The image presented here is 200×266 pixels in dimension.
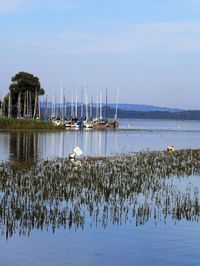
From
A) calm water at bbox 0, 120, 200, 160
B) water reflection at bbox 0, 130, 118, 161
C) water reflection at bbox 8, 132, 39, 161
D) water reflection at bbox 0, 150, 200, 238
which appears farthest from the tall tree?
water reflection at bbox 0, 150, 200, 238

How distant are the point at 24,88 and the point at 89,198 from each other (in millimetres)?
108258

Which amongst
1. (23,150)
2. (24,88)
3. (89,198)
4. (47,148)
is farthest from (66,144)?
(24,88)

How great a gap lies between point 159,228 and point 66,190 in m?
5.81

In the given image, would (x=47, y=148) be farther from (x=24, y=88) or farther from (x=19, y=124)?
(x=24, y=88)

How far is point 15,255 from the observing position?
1172 cm

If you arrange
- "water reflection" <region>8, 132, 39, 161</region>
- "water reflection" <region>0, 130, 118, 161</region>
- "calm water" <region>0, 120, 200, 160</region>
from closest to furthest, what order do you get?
"water reflection" <region>8, 132, 39, 161</region>
"water reflection" <region>0, 130, 118, 161</region>
"calm water" <region>0, 120, 200, 160</region>

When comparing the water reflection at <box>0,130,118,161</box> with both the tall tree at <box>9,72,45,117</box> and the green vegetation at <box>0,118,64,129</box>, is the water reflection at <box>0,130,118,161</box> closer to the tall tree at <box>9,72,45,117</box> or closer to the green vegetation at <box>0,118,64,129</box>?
the green vegetation at <box>0,118,64,129</box>

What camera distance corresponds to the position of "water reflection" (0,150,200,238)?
1463 cm

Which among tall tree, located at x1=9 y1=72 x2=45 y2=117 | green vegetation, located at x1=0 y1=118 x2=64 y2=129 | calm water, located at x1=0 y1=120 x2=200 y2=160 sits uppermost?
tall tree, located at x1=9 y1=72 x2=45 y2=117

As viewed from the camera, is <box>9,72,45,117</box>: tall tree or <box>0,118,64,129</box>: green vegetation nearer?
<box>0,118,64,129</box>: green vegetation

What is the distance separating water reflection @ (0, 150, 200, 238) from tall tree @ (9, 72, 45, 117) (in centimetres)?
9813

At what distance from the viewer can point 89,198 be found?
58.0ft

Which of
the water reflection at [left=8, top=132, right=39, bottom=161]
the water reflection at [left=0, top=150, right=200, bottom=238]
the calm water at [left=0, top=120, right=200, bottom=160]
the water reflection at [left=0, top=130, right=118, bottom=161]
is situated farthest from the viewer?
the calm water at [left=0, top=120, right=200, bottom=160]

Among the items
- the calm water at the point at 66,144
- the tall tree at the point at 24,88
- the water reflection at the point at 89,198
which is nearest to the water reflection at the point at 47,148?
the calm water at the point at 66,144
